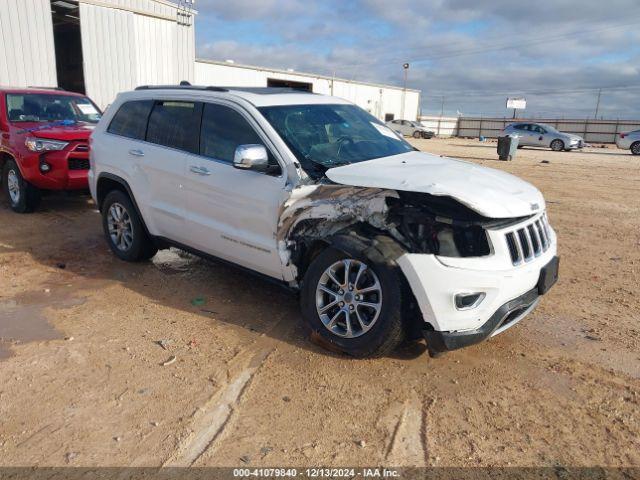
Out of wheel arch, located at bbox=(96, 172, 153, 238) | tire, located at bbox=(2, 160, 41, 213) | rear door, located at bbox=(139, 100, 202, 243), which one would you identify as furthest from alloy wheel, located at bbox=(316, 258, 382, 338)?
tire, located at bbox=(2, 160, 41, 213)

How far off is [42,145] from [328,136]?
16.8 ft

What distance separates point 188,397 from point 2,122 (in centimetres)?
704

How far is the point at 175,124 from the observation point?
479cm

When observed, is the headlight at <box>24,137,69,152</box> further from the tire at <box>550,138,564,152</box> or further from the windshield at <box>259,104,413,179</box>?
the tire at <box>550,138,564,152</box>

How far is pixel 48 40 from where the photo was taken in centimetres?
1477

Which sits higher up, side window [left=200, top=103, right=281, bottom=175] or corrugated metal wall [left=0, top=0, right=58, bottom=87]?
corrugated metal wall [left=0, top=0, right=58, bottom=87]

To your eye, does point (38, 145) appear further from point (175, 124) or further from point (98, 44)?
point (98, 44)

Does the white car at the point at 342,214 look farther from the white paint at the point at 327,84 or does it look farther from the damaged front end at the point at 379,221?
the white paint at the point at 327,84

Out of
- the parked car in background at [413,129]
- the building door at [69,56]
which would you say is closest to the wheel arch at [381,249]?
the building door at [69,56]

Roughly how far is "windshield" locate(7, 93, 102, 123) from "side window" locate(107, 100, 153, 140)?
3.58 meters

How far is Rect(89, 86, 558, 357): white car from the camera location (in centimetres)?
317

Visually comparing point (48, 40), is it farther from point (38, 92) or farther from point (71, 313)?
point (71, 313)

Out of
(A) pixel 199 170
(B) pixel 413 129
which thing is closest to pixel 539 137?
(B) pixel 413 129

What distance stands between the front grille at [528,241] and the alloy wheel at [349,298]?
906 mm
